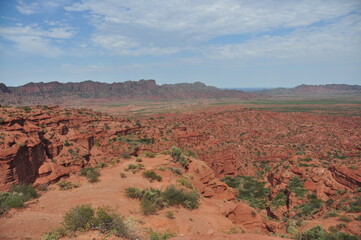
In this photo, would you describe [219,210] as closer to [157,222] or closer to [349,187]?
[157,222]

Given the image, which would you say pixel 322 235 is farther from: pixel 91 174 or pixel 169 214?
pixel 91 174

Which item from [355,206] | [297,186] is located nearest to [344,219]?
[355,206]

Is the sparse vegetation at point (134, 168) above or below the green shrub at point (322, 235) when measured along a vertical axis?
above

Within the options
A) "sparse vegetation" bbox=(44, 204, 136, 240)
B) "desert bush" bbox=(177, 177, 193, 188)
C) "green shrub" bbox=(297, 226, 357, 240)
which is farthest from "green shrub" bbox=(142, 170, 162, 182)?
"green shrub" bbox=(297, 226, 357, 240)

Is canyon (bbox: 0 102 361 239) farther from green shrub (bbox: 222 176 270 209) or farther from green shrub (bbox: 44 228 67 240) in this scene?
green shrub (bbox: 44 228 67 240)

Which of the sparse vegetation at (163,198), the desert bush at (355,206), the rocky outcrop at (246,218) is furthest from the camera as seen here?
the rocky outcrop at (246,218)

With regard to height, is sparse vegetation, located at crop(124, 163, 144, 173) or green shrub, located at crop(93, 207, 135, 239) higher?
green shrub, located at crop(93, 207, 135, 239)

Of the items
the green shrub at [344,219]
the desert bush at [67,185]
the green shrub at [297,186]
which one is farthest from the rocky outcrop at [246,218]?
the desert bush at [67,185]

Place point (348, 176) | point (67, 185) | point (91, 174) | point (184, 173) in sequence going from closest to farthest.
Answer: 1. point (67, 185)
2. point (91, 174)
3. point (184, 173)
4. point (348, 176)

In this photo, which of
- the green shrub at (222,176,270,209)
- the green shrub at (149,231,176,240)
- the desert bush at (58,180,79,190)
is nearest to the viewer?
the green shrub at (149,231,176,240)

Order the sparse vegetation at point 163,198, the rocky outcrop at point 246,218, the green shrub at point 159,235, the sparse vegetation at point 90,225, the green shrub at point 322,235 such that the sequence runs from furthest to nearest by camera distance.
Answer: the rocky outcrop at point 246,218 < the sparse vegetation at point 163,198 < the green shrub at point 322,235 < the green shrub at point 159,235 < the sparse vegetation at point 90,225

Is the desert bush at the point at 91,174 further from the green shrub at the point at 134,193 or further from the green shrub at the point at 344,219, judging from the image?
the green shrub at the point at 344,219

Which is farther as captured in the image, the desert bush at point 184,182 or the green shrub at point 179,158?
the green shrub at point 179,158

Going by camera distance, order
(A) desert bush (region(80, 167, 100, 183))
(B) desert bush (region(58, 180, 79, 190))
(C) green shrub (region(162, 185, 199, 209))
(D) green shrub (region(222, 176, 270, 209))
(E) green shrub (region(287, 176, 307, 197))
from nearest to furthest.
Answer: (C) green shrub (region(162, 185, 199, 209)) < (B) desert bush (region(58, 180, 79, 190)) < (A) desert bush (region(80, 167, 100, 183)) < (E) green shrub (region(287, 176, 307, 197)) < (D) green shrub (region(222, 176, 270, 209))
